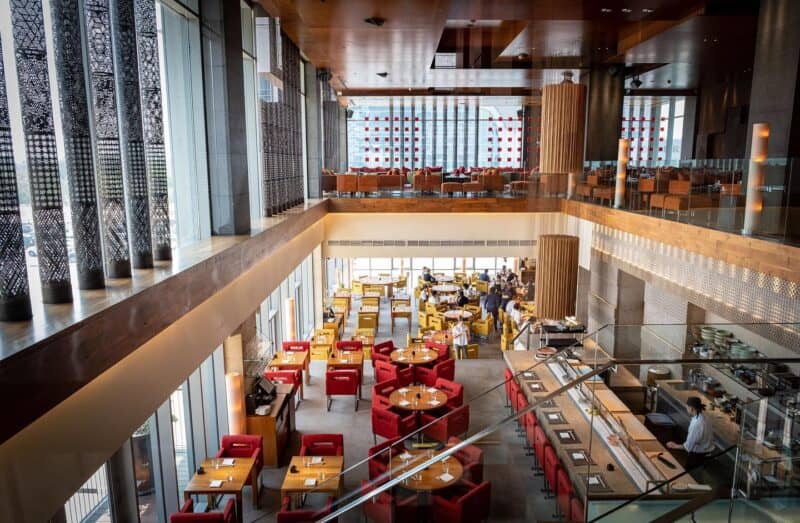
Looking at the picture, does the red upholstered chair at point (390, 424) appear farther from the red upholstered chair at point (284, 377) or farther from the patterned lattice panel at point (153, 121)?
the patterned lattice panel at point (153, 121)

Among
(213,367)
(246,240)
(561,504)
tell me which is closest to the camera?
(561,504)

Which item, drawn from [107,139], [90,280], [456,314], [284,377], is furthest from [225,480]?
[456,314]

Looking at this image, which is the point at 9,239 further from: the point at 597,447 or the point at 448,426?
the point at 448,426

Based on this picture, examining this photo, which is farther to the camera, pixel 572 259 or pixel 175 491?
pixel 572 259

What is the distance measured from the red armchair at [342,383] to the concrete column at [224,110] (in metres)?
3.88

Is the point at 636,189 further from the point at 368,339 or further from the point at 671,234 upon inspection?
the point at 368,339

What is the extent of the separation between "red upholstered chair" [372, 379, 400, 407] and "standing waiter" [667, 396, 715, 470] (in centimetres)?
460

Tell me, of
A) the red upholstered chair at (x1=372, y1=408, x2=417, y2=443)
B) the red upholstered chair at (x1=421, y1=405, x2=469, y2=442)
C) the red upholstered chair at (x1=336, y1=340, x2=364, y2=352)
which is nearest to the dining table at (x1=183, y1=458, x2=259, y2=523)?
the red upholstered chair at (x1=372, y1=408, x2=417, y2=443)

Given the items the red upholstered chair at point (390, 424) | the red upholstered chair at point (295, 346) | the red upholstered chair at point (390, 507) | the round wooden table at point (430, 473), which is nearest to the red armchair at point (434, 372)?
the red upholstered chair at point (390, 424)

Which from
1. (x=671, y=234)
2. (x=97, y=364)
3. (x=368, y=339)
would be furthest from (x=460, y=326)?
(x=97, y=364)

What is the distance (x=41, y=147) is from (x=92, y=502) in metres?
3.39

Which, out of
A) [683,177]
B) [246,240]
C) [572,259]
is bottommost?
[572,259]

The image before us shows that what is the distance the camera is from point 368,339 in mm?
12656

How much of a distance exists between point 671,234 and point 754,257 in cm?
184
